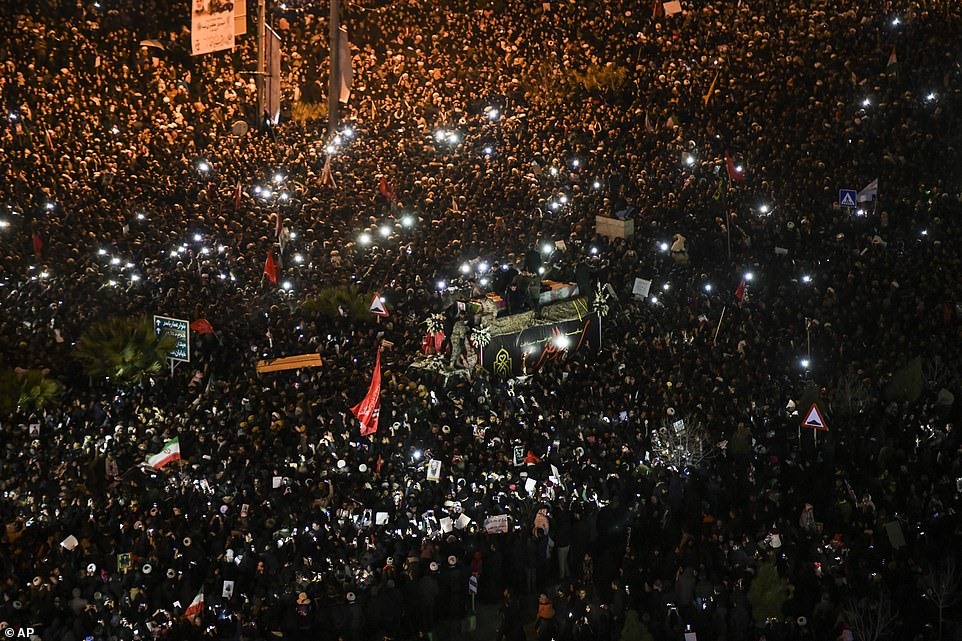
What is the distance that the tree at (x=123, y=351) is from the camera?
2080 centimetres

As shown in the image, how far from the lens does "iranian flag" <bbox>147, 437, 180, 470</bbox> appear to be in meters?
18.5

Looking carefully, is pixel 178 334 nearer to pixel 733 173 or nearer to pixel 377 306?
pixel 377 306

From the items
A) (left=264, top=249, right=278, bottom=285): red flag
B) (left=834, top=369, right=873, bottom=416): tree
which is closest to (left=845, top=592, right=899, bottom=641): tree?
(left=834, top=369, right=873, bottom=416): tree

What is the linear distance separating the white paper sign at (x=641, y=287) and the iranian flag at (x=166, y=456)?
810cm

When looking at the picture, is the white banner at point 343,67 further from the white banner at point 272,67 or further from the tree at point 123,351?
the tree at point 123,351

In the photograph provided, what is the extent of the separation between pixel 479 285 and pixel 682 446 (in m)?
5.31

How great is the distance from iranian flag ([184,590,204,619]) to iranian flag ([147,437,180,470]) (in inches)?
123

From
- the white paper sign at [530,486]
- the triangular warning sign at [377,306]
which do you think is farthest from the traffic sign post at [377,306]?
the white paper sign at [530,486]

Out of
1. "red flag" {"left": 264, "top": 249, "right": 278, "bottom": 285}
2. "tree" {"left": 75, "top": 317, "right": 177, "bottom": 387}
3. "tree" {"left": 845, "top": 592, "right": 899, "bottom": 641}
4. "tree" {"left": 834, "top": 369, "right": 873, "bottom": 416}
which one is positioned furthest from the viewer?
"red flag" {"left": 264, "top": 249, "right": 278, "bottom": 285}

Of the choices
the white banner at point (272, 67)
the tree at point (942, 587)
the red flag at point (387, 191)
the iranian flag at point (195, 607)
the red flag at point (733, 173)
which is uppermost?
the white banner at point (272, 67)

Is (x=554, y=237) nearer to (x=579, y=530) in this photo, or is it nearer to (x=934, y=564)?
(x=579, y=530)

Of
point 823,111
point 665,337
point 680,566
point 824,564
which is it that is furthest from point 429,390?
point 823,111

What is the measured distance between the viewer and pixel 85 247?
78.2 feet

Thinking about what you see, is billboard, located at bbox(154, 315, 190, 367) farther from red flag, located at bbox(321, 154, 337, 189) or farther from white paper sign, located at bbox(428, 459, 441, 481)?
red flag, located at bbox(321, 154, 337, 189)
